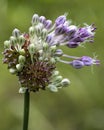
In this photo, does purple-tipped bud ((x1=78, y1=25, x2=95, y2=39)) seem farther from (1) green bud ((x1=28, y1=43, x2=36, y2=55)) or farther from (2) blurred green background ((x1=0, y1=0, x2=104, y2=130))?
(2) blurred green background ((x1=0, y1=0, x2=104, y2=130))

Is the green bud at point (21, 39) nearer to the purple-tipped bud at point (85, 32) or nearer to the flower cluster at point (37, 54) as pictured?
the flower cluster at point (37, 54)

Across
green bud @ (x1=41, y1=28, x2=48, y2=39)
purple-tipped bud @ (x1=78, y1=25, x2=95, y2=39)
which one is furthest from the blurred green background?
green bud @ (x1=41, y1=28, x2=48, y2=39)

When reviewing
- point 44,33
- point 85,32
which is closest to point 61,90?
point 85,32

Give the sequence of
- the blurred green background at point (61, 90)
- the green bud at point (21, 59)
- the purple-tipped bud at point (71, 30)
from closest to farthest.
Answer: the green bud at point (21, 59) < the purple-tipped bud at point (71, 30) < the blurred green background at point (61, 90)

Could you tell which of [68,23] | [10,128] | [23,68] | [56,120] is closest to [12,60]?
[23,68]

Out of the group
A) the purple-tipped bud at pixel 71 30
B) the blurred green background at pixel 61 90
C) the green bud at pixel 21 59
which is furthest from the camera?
the blurred green background at pixel 61 90

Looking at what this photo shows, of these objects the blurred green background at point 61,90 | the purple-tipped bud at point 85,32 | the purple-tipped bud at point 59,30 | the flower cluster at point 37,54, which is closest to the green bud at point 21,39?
the flower cluster at point 37,54

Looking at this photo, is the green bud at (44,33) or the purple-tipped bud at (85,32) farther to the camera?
the purple-tipped bud at (85,32)
